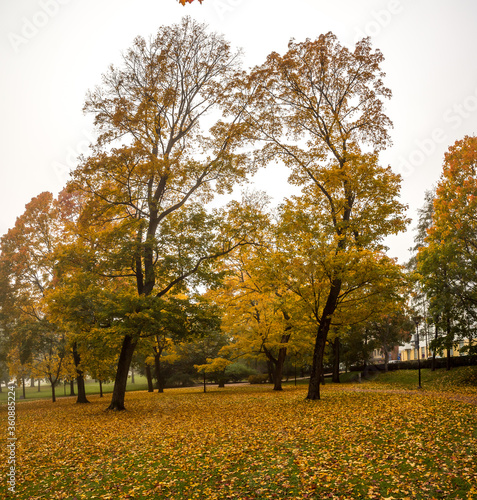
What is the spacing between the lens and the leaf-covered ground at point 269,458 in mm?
5945

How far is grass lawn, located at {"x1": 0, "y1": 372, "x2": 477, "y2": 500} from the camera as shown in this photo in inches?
234

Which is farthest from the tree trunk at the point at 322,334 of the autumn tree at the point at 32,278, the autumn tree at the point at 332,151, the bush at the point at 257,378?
the bush at the point at 257,378

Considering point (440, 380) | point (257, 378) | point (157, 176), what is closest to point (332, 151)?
point (157, 176)

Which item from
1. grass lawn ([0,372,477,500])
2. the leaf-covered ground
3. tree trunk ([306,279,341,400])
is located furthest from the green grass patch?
the leaf-covered ground

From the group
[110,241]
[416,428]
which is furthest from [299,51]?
[416,428]

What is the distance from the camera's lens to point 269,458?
768 centimetres

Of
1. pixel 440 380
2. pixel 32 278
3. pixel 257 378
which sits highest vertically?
pixel 32 278

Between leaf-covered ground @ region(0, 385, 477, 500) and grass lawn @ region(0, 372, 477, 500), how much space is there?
0.02 m

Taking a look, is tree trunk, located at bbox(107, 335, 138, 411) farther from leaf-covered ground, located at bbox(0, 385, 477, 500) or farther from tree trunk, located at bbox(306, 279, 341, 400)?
tree trunk, located at bbox(306, 279, 341, 400)

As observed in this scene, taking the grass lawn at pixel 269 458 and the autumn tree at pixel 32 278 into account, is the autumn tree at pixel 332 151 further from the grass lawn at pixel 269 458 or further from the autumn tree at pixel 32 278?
the autumn tree at pixel 32 278

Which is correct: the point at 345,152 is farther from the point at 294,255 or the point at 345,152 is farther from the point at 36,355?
the point at 36,355

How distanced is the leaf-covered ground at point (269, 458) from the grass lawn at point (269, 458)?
2cm

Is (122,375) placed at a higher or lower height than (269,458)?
lower

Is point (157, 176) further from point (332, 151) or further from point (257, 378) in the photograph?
point (257, 378)
